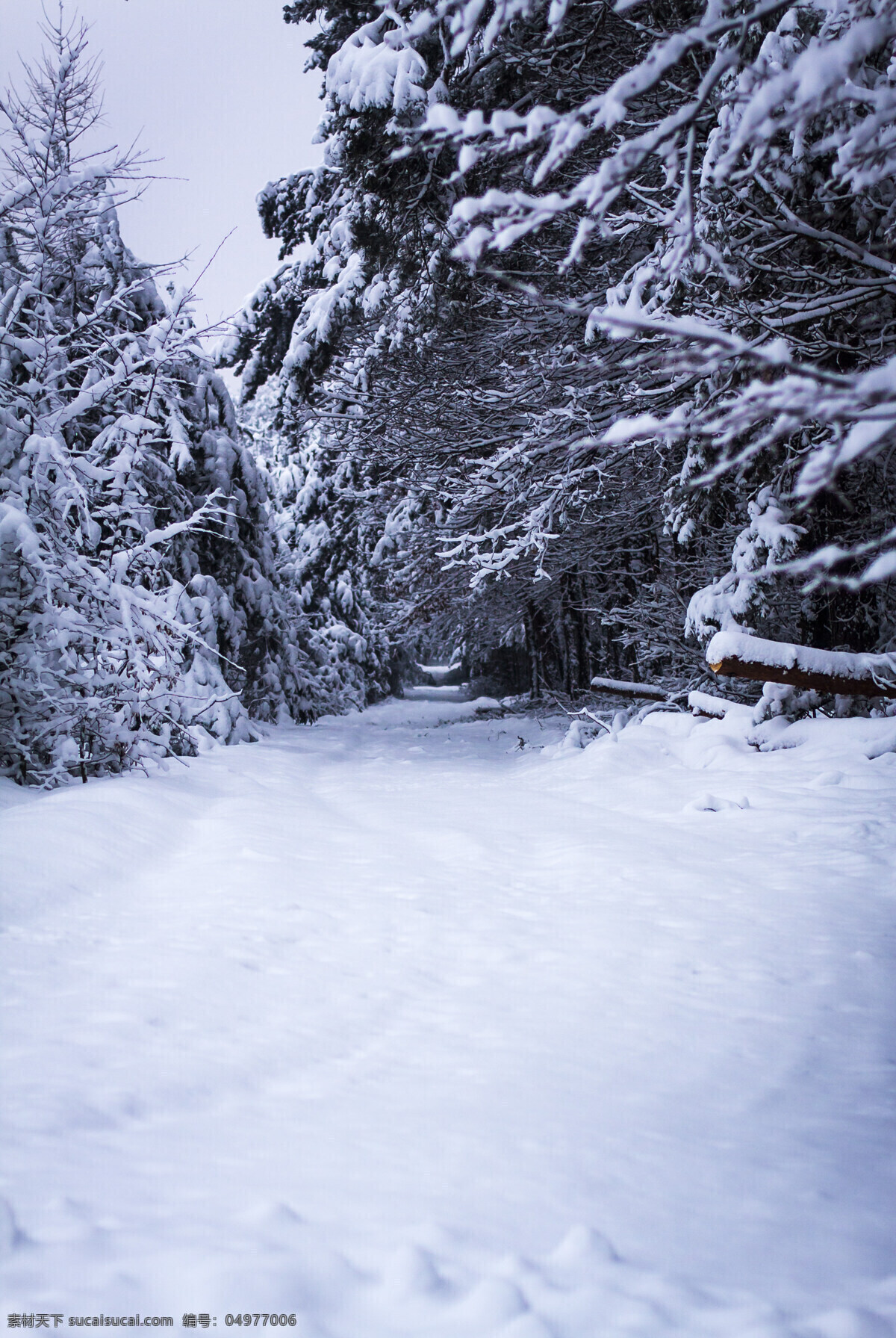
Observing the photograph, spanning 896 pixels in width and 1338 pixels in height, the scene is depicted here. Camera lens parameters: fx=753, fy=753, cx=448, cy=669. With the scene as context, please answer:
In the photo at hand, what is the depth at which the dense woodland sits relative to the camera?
1790mm

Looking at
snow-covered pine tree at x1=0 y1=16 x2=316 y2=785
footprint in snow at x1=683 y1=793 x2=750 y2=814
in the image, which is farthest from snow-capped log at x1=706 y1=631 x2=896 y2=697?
snow-covered pine tree at x1=0 y1=16 x2=316 y2=785

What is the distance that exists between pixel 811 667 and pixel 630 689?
11.9 ft

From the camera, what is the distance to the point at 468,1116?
2.01 m

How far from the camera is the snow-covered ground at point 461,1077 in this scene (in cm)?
140

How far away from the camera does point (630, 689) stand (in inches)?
370

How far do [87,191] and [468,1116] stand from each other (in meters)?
8.79

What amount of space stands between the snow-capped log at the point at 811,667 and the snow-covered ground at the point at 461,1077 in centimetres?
109

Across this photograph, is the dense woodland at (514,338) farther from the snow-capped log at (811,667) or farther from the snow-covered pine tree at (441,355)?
the snow-capped log at (811,667)

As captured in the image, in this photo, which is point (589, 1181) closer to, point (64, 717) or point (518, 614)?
point (64, 717)

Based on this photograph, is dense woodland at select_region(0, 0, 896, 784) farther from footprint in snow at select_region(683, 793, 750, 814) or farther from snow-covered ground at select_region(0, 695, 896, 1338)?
footprint in snow at select_region(683, 793, 750, 814)

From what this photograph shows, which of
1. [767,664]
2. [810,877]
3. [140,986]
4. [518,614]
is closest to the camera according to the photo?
[140,986]

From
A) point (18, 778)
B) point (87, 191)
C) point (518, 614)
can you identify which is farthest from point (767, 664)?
point (518, 614)

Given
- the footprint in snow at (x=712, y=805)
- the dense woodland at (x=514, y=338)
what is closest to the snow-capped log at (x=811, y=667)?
the dense woodland at (x=514, y=338)

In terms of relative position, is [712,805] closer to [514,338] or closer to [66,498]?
[514,338]
